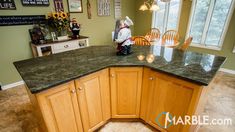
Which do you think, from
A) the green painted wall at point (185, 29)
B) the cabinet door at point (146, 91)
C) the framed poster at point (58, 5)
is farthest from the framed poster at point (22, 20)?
the green painted wall at point (185, 29)

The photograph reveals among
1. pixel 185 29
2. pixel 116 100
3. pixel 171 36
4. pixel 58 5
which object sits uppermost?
pixel 58 5

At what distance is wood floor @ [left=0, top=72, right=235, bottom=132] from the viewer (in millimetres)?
1859

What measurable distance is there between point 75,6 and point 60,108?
2947mm

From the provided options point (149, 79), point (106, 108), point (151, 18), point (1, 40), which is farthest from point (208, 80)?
point (151, 18)

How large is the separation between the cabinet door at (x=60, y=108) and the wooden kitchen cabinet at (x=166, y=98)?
820 mm

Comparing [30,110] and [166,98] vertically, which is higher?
[166,98]

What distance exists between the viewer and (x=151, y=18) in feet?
15.6

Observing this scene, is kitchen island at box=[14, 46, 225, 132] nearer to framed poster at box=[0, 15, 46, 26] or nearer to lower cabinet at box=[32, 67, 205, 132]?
lower cabinet at box=[32, 67, 205, 132]

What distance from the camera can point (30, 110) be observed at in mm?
2205

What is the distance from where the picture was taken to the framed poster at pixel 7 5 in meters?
2.46

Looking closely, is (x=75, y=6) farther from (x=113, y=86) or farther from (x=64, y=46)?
(x=113, y=86)

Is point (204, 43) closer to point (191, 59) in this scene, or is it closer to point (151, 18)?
point (151, 18)

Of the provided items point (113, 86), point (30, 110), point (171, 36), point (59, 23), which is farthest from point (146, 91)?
point (171, 36)

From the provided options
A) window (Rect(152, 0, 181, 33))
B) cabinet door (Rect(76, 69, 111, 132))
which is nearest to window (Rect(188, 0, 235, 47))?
window (Rect(152, 0, 181, 33))
